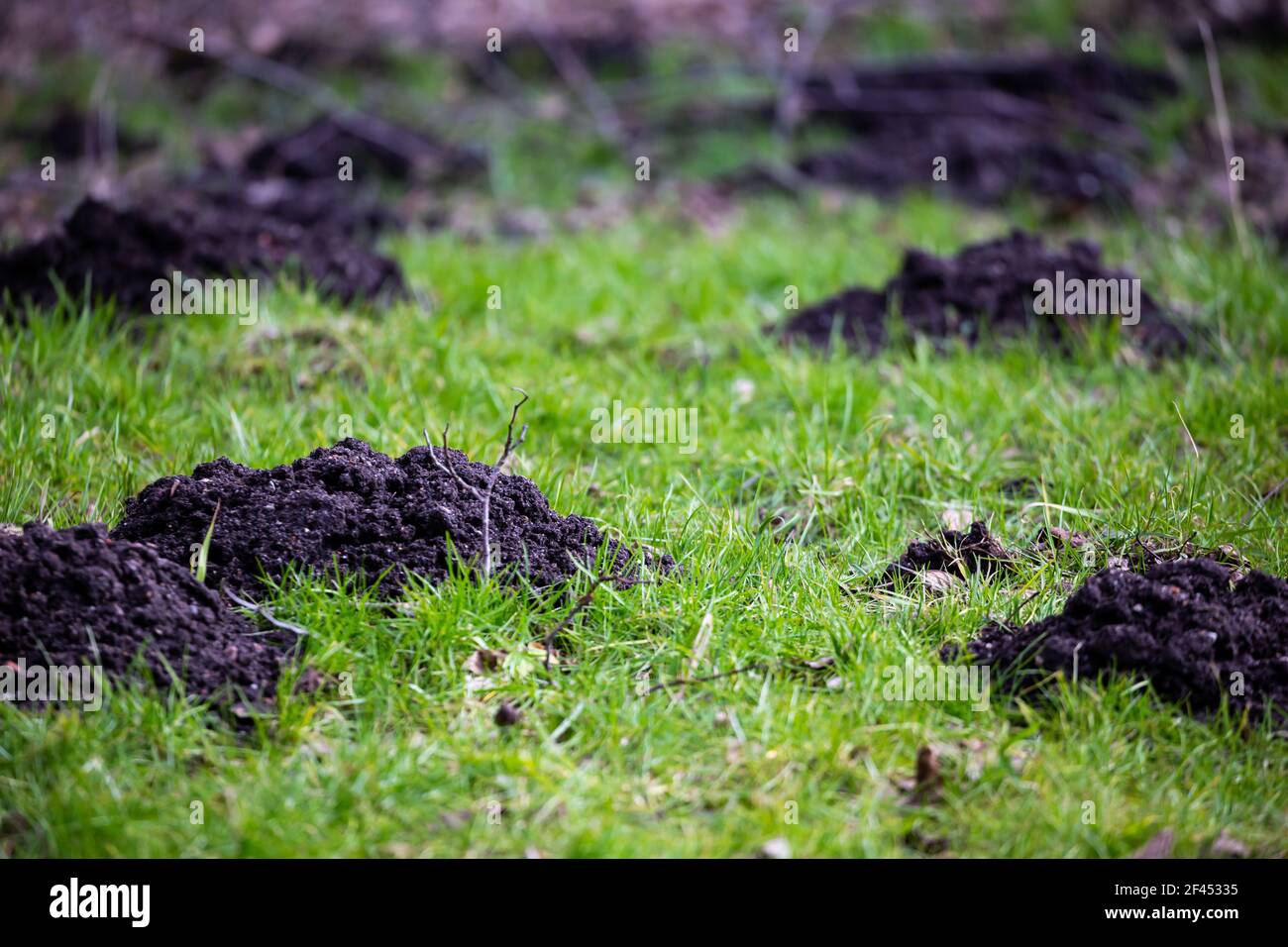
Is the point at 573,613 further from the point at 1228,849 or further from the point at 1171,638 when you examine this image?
the point at 1228,849

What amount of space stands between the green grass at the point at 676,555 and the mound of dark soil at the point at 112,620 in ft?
0.44

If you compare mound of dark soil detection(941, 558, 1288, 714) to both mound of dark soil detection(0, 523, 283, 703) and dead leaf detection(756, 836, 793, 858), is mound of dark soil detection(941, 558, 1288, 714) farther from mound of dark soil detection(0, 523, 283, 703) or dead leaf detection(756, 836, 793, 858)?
mound of dark soil detection(0, 523, 283, 703)

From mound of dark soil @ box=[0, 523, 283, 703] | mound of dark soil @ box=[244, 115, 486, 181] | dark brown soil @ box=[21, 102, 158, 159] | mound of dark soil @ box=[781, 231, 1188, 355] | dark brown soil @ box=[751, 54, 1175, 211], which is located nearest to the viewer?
mound of dark soil @ box=[0, 523, 283, 703]

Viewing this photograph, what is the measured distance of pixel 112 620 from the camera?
3.15 m

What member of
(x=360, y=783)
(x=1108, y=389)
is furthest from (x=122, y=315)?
(x=1108, y=389)

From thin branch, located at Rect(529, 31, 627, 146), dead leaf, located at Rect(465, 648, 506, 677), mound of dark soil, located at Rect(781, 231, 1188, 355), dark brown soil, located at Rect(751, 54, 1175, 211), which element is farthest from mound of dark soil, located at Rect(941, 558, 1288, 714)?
thin branch, located at Rect(529, 31, 627, 146)

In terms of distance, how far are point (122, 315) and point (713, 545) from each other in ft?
11.0

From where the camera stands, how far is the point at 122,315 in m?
5.47

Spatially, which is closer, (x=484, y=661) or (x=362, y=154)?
(x=484, y=661)

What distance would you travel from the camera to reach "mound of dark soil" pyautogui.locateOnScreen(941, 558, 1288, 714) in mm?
3256

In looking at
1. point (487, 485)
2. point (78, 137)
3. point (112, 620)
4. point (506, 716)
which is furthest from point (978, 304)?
point (78, 137)

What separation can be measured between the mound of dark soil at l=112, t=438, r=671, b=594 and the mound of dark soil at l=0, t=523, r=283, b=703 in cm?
25

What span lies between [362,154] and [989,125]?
4874mm
